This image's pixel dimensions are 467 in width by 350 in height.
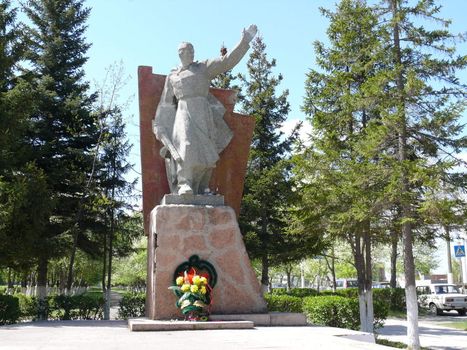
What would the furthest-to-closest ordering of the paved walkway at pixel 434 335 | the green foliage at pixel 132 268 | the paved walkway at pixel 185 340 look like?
the green foliage at pixel 132 268, the paved walkway at pixel 434 335, the paved walkway at pixel 185 340

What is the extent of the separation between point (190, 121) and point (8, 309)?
23.7 ft

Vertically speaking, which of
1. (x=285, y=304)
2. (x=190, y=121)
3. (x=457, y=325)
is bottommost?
(x=457, y=325)

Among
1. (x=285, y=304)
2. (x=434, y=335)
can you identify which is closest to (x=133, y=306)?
(x=285, y=304)

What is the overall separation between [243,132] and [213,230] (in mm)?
2218

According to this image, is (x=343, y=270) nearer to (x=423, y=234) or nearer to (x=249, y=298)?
(x=423, y=234)

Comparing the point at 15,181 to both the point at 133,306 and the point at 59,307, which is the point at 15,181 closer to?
the point at 59,307

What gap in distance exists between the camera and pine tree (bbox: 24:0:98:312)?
1583cm

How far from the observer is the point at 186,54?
8656mm

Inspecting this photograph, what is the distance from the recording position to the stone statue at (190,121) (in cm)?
833

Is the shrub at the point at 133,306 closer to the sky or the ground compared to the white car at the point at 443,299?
closer to the sky

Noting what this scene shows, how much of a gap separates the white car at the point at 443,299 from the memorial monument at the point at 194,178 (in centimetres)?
1834

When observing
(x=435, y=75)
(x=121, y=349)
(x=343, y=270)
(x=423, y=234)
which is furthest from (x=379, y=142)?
(x=343, y=270)

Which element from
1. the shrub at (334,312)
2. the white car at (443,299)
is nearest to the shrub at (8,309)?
the shrub at (334,312)

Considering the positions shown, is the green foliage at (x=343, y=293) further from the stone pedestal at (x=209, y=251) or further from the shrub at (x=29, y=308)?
the stone pedestal at (x=209, y=251)
